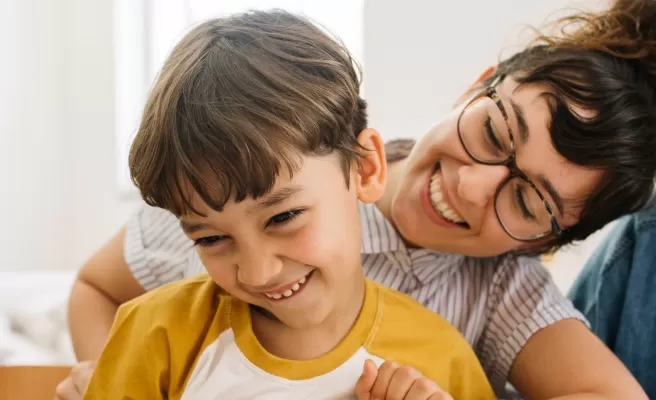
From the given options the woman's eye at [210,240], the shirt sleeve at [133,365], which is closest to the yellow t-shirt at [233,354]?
the shirt sleeve at [133,365]

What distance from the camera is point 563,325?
1.11 meters

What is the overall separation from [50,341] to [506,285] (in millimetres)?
1232

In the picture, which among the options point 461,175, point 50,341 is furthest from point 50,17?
point 461,175

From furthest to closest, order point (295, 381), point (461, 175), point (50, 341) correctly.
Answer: point (50, 341) < point (461, 175) < point (295, 381)

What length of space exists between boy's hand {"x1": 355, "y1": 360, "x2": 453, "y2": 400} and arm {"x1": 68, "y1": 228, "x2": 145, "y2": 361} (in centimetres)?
65

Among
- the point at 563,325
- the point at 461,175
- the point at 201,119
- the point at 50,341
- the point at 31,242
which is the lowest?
the point at 31,242

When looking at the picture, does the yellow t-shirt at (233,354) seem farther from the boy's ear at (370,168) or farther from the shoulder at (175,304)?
the boy's ear at (370,168)

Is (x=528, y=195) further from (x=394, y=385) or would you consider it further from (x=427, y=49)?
(x=427, y=49)

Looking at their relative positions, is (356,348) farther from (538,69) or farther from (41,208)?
(41,208)

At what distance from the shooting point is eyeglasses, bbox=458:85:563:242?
44.0 inches

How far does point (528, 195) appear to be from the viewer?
1.13 metres

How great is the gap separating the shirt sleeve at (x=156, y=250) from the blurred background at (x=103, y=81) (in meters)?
1.47

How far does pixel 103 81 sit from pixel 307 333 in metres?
2.71

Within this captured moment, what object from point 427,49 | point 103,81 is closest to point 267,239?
point 427,49
